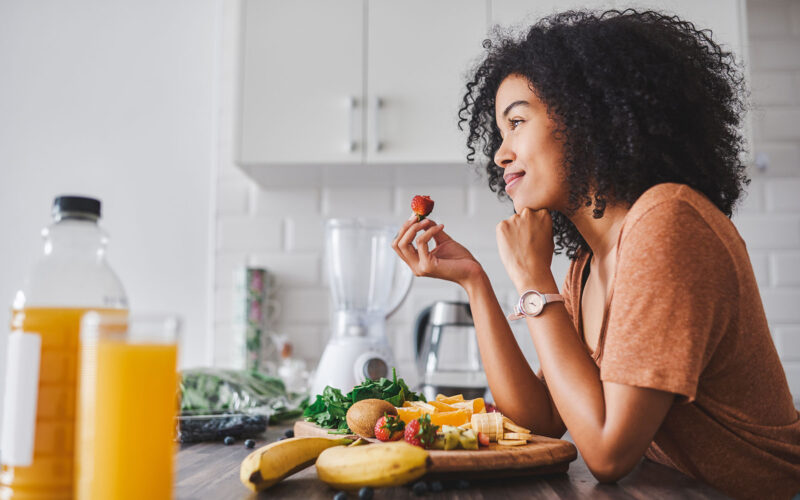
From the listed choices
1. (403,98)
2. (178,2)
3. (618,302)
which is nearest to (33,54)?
(178,2)

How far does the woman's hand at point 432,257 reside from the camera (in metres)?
1.25

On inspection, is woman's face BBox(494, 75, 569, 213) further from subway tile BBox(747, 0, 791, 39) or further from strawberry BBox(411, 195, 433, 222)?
subway tile BBox(747, 0, 791, 39)

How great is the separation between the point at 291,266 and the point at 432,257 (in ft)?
4.27

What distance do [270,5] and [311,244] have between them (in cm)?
85

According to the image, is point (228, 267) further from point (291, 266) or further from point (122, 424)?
point (122, 424)

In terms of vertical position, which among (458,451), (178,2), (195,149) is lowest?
(458,451)

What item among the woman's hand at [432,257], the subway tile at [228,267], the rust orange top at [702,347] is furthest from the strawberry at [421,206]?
the subway tile at [228,267]

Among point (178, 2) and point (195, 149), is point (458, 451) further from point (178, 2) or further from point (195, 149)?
point (178, 2)

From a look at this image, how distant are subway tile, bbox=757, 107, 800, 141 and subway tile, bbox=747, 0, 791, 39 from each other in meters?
0.29

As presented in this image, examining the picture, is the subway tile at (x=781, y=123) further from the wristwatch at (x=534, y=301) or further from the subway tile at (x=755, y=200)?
the wristwatch at (x=534, y=301)

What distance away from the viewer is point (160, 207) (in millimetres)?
2527

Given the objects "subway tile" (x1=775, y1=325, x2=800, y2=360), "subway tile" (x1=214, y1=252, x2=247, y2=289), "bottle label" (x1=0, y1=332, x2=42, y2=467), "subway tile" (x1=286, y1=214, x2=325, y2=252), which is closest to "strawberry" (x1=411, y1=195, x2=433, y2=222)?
"bottle label" (x1=0, y1=332, x2=42, y2=467)

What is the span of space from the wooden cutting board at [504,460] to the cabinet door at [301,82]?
1472 millimetres

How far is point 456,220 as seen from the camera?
249cm
